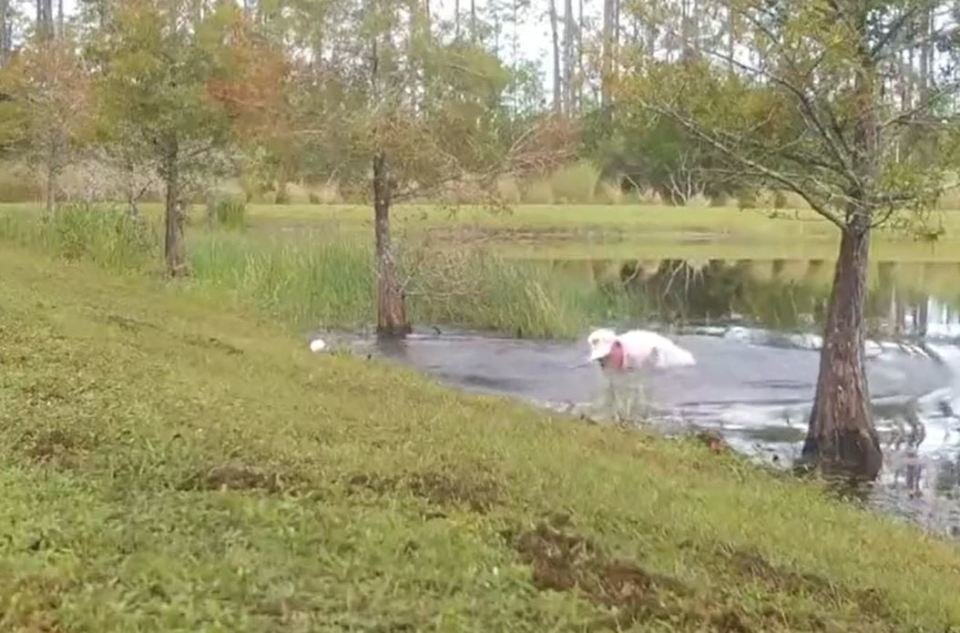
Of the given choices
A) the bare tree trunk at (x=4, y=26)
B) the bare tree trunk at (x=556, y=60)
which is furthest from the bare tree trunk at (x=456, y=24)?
the bare tree trunk at (x=556, y=60)

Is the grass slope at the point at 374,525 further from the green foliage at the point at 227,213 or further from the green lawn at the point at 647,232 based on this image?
the green lawn at the point at 647,232

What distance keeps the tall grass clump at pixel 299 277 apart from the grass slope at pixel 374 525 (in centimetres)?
846

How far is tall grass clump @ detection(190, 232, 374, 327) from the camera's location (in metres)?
17.4

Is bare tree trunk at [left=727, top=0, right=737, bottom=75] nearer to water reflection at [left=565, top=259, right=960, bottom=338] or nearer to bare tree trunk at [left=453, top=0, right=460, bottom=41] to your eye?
bare tree trunk at [left=453, top=0, right=460, bottom=41]

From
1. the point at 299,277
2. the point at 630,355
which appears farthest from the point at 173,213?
the point at 630,355

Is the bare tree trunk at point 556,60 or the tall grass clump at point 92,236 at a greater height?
the bare tree trunk at point 556,60

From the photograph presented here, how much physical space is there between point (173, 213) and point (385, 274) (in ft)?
9.11

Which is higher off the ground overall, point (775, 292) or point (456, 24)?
point (456, 24)

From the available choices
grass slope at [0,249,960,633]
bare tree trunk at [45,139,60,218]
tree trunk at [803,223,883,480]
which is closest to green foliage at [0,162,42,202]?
bare tree trunk at [45,139,60,218]

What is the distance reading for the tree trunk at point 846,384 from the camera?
10492 mm

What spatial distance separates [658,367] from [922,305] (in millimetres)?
9636

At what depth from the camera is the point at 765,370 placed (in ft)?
50.4

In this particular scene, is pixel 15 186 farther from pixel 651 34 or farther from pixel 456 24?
pixel 651 34

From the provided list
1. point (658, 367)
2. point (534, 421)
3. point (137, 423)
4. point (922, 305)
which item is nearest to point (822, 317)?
point (922, 305)
